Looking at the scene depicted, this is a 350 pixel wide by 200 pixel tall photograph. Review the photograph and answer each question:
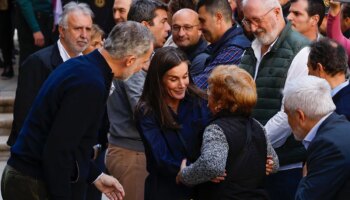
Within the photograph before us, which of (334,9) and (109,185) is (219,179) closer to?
(109,185)

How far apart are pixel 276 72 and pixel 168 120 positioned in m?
0.78

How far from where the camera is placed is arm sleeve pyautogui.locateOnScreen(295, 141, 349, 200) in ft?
13.1

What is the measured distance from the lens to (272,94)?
534 cm

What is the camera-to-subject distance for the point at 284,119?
5.14 m

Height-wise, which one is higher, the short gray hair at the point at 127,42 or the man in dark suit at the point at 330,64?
the short gray hair at the point at 127,42

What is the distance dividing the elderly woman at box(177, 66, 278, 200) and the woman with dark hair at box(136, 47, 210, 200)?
0.98 feet

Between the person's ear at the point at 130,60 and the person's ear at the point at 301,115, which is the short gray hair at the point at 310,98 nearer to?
the person's ear at the point at 301,115

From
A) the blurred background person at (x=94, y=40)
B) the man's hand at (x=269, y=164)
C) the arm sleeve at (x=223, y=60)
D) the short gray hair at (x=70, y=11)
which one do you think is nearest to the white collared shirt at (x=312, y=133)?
the man's hand at (x=269, y=164)

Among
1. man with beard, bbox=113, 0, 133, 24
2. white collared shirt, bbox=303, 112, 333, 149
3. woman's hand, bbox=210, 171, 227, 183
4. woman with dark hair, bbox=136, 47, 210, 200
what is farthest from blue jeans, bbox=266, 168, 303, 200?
man with beard, bbox=113, 0, 133, 24

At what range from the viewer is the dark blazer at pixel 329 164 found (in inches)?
157

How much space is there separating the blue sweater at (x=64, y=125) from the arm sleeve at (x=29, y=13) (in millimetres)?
5137

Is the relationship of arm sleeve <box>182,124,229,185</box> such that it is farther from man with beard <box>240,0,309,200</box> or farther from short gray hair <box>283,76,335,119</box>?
man with beard <box>240,0,309,200</box>

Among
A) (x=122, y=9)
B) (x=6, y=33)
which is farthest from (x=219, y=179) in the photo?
(x=6, y=33)

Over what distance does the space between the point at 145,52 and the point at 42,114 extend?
0.64 m
